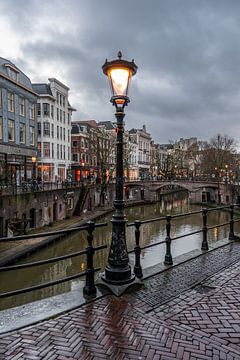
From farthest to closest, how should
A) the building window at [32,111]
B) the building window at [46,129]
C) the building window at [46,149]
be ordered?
the building window at [46,149]
the building window at [46,129]
the building window at [32,111]

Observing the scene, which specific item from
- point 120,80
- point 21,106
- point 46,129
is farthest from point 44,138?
point 120,80

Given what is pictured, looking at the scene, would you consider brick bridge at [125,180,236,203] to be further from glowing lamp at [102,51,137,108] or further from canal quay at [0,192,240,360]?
glowing lamp at [102,51,137,108]

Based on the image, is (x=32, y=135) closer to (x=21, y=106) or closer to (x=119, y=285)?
(x=21, y=106)

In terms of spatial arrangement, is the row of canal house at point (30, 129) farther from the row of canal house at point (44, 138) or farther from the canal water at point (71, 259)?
the canal water at point (71, 259)

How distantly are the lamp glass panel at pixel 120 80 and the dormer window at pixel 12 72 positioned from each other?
84.7 feet

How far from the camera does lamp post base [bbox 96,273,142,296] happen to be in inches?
168

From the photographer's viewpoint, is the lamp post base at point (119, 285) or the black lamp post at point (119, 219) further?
the black lamp post at point (119, 219)

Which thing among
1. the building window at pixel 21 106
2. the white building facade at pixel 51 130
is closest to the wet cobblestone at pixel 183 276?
the building window at pixel 21 106

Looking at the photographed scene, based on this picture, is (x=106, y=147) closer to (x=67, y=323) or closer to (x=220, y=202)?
(x=220, y=202)

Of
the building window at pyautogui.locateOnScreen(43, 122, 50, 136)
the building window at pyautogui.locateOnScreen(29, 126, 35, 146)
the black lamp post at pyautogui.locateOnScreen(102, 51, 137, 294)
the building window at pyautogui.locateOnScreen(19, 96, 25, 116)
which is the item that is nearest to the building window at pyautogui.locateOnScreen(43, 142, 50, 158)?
the building window at pyautogui.locateOnScreen(43, 122, 50, 136)

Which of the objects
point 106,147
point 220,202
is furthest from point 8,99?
point 220,202

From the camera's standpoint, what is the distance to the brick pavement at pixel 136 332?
9.46 feet

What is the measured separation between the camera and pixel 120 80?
450 centimetres

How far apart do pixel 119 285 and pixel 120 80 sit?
3.28 metres
